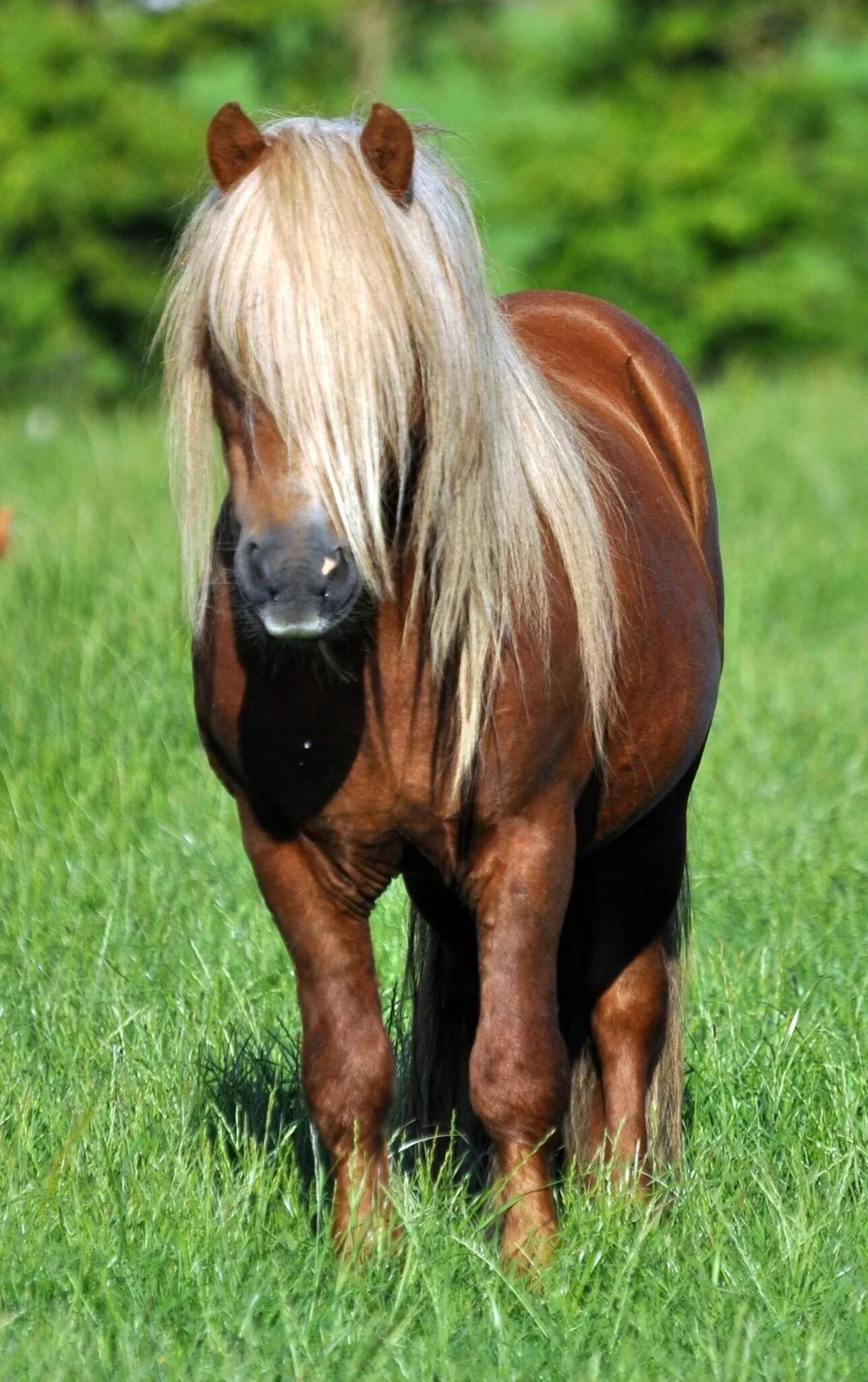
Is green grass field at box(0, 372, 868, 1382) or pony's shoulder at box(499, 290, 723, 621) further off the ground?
pony's shoulder at box(499, 290, 723, 621)

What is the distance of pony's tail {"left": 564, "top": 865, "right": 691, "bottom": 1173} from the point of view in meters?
3.67

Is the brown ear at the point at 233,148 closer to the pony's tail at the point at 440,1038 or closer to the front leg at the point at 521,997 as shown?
the front leg at the point at 521,997

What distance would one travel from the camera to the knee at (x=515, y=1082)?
9.39ft

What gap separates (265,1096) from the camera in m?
3.86

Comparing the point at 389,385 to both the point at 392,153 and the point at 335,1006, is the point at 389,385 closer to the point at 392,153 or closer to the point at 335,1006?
the point at 392,153

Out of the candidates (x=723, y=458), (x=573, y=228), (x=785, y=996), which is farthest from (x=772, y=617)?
(x=573, y=228)

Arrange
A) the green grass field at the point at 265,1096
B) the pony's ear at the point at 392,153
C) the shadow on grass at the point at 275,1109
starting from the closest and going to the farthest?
1. the pony's ear at the point at 392,153
2. the green grass field at the point at 265,1096
3. the shadow on grass at the point at 275,1109

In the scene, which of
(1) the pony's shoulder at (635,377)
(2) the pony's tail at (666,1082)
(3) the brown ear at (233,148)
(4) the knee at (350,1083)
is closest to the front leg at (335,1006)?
(4) the knee at (350,1083)

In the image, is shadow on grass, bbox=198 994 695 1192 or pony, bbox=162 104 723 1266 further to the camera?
shadow on grass, bbox=198 994 695 1192

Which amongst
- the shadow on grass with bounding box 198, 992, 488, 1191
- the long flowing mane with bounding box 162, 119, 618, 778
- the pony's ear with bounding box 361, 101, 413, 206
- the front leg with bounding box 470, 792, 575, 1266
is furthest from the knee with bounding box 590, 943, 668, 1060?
the pony's ear with bounding box 361, 101, 413, 206

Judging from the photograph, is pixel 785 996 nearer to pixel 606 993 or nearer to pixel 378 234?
pixel 606 993

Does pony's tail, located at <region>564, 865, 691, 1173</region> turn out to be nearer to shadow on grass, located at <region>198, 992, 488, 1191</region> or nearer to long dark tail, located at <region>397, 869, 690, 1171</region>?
long dark tail, located at <region>397, 869, 690, 1171</region>

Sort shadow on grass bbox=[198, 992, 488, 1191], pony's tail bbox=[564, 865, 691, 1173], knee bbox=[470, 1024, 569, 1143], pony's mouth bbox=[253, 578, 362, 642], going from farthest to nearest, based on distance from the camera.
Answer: pony's tail bbox=[564, 865, 691, 1173] → shadow on grass bbox=[198, 992, 488, 1191] → knee bbox=[470, 1024, 569, 1143] → pony's mouth bbox=[253, 578, 362, 642]

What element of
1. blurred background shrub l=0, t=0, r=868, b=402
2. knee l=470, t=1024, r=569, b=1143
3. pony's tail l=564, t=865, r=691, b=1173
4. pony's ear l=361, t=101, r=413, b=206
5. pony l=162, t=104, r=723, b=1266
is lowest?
pony's tail l=564, t=865, r=691, b=1173
